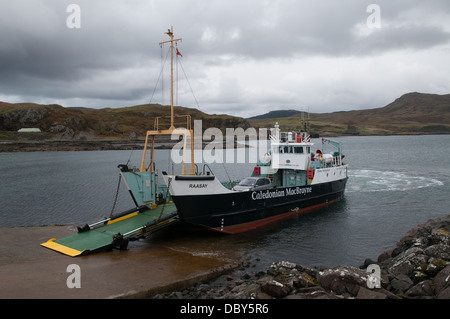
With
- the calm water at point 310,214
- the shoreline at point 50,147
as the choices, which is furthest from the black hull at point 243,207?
the shoreline at point 50,147

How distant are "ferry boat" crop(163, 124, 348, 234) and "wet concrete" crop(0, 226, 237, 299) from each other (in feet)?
7.31

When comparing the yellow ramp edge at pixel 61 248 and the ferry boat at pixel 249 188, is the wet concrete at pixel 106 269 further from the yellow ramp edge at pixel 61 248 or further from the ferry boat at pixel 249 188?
the ferry boat at pixel 249 188

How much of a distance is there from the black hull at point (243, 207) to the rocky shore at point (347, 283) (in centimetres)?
484

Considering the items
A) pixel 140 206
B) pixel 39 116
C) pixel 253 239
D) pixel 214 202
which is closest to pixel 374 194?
pixel 253 239

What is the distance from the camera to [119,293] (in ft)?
31.2

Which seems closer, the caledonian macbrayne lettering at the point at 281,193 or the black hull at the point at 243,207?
the black hull at the point at 243,207

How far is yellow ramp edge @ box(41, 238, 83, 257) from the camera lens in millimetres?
12844

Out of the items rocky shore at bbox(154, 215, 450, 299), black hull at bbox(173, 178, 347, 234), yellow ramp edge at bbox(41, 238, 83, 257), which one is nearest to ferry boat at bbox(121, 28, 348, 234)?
black hull at bbox(173, 178, 347, 234)

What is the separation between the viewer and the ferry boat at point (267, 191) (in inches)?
620

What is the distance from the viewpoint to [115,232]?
14.9 meters

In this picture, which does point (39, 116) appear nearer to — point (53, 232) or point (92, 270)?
point (53, 232)

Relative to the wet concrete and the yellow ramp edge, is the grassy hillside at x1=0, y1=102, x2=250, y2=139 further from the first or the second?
the wet concrete

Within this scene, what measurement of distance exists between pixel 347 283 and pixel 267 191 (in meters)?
10.2

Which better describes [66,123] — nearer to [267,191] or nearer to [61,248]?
[267,191]
